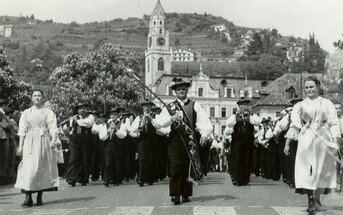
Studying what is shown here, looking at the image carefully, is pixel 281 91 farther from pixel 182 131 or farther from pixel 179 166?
pixel 179 166

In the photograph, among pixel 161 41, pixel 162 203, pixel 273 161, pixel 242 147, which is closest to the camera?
pixel 162 203

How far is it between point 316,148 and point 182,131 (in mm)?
2748

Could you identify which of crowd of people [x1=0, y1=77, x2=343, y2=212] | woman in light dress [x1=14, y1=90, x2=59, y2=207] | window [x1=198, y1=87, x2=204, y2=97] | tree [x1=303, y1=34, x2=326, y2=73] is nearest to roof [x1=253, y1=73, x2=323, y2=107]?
window [x1=198, y1=87, x2=204, y2=97]

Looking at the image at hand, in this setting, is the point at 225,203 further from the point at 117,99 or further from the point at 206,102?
the point at 206,102

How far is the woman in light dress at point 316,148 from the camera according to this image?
34.2 ft

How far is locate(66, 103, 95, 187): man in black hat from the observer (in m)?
18.4

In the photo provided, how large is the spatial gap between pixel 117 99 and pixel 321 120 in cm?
4732

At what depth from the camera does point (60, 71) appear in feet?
214

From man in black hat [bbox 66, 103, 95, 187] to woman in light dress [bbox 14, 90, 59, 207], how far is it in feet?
18.9

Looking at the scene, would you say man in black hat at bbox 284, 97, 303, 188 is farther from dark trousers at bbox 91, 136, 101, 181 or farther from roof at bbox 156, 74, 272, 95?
roof at bbox 156, 74, 272, 95

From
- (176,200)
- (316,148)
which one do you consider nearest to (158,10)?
(176,200)

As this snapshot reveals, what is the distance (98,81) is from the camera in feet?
197

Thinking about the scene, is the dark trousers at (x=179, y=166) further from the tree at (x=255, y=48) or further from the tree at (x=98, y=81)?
the tree at (x=255, y=48)

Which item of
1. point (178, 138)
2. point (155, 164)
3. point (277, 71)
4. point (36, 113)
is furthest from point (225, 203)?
point (277, 71)
